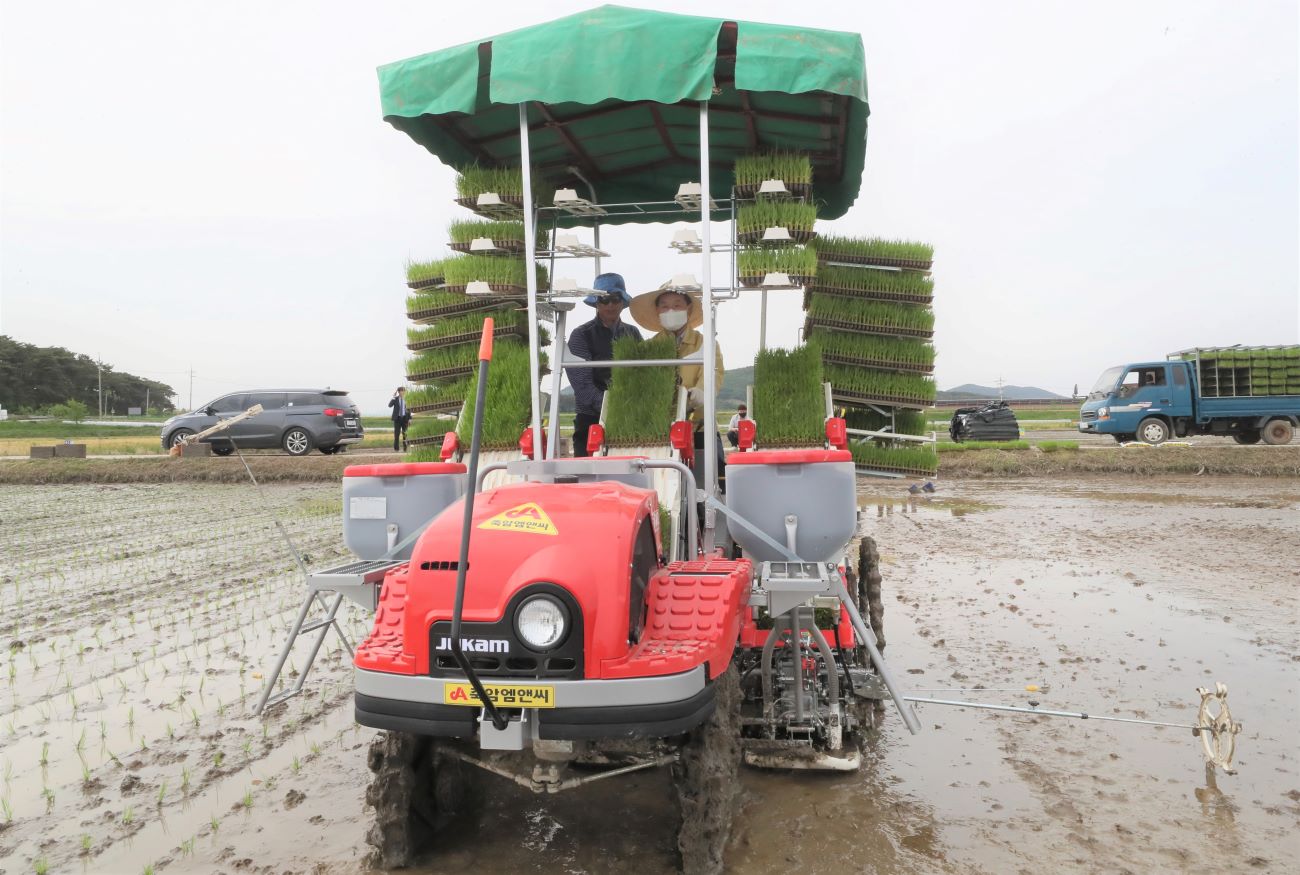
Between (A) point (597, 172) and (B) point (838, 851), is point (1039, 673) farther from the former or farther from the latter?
(A) point (597, 172)

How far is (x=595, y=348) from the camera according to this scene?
5.84 m

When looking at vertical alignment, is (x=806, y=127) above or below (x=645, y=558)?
above

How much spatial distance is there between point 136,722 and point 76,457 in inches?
834

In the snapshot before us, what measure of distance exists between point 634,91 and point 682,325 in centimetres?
168

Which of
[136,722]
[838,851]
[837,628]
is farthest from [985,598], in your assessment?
[136,722]

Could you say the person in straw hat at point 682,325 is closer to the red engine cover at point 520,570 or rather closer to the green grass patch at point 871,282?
the green grass patch at point 871,282

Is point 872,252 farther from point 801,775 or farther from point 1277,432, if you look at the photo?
point 1277,432

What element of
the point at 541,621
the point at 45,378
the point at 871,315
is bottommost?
the point at 541,621

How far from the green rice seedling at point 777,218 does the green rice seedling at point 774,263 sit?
0.14 meters

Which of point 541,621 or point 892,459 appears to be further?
point 892,459

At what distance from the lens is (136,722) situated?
4656 mm

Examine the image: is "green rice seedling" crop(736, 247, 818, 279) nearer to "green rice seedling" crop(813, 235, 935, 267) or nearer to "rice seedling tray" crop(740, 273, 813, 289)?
"rice seedling tray" crop(740, 273, 813, 289)

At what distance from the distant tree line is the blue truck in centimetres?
7274

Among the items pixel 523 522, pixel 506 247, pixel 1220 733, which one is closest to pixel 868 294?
pixel 506 247
